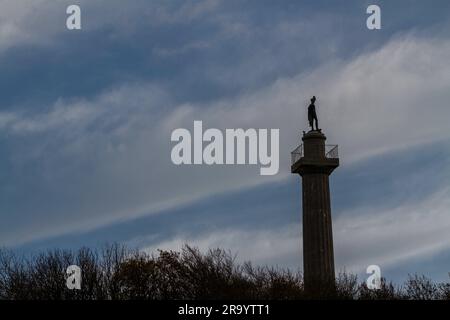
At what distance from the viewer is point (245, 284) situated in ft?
150

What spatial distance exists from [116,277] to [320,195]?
16939 millimetres

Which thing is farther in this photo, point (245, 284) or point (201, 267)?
point (201, 267)

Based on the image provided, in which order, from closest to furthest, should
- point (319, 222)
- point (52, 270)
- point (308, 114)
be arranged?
point (319, 222), point (308, 114), point (52, 270)

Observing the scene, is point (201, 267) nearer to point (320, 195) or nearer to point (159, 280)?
point (159, 280)

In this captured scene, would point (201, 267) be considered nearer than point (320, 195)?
No

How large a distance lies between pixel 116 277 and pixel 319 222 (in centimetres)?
1667
